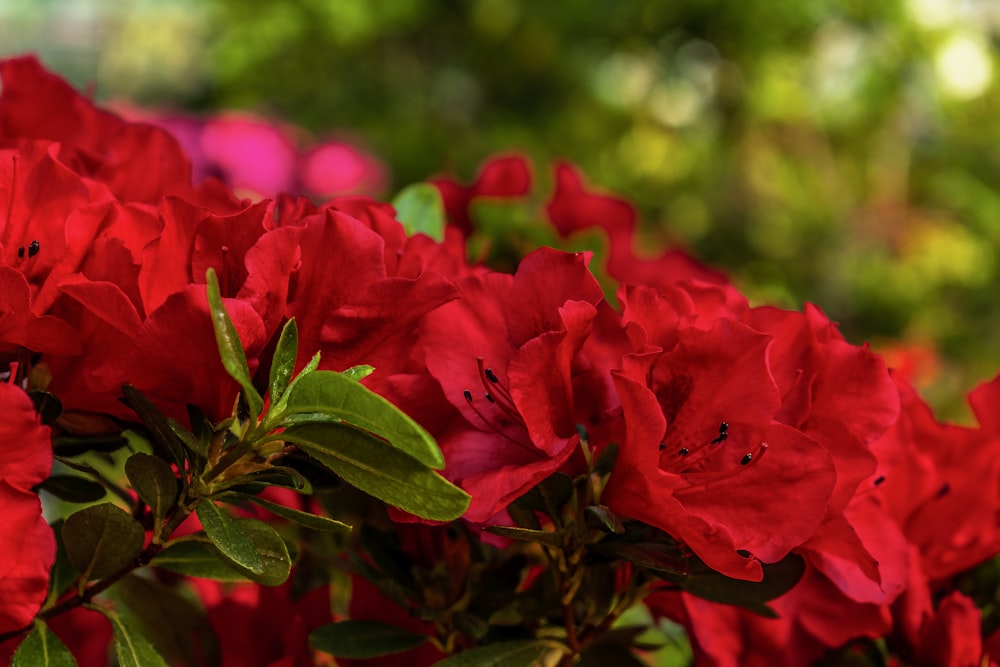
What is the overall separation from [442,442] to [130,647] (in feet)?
0.53

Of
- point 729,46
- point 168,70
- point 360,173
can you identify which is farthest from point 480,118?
point 168,70

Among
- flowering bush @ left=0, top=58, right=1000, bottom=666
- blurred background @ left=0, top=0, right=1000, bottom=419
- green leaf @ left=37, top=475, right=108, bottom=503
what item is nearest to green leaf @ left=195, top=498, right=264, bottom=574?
flowering bush @ left=0, top=58, right=1000, bottom=666

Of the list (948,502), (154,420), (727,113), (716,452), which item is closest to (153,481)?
(154,420)

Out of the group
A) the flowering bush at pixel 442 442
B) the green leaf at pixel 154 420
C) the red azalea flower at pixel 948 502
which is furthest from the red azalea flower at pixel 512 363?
the red azalea flower at pixel 948 502

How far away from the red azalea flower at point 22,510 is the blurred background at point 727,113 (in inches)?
155

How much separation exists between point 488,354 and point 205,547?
172 millimetres

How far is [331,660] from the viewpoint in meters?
0.64

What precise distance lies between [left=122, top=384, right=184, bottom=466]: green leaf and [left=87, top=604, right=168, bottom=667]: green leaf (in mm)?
86

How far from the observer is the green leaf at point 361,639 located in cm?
53

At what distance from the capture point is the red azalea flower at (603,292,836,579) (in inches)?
17.1

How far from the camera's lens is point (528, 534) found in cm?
44

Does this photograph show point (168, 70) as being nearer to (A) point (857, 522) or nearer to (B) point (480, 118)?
(B) point (480, 118)

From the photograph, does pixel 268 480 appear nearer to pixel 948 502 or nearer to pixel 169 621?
pixel 169 621

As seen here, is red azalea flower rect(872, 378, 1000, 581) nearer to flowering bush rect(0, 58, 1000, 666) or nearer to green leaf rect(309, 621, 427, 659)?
flowering bush rect(0, 58, 1000, 666)
